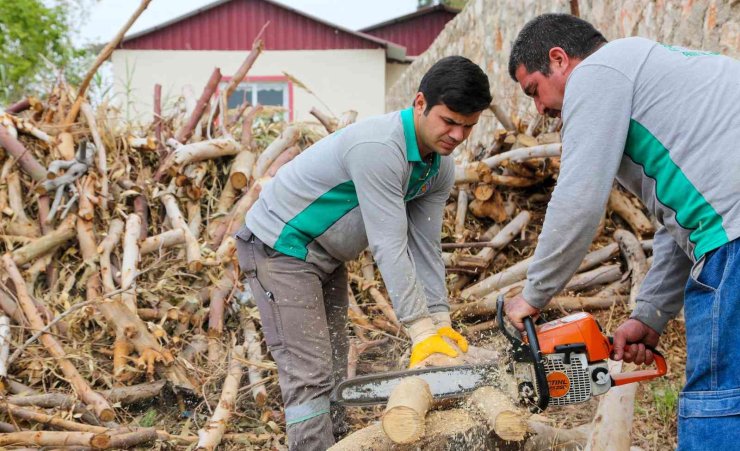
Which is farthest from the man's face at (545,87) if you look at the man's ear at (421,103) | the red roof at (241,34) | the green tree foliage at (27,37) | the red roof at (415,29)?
the green tree foliage at (27,37)

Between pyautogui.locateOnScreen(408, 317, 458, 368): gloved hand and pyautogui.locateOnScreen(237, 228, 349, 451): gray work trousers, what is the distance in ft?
1.84

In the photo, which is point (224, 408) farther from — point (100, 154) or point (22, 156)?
point (22, 156)

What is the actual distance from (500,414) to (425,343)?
0.37 metres

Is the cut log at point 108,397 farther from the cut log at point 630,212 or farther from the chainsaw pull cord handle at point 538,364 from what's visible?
the cut log at point 630,212

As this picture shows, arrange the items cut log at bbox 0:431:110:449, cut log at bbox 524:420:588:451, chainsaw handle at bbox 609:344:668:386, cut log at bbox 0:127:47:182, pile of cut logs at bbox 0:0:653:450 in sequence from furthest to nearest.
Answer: cut log at bbox 0:127:47:182, pile of cut logs at bbox 0:0:653:450, cut log at bbox 0:431:110:449, cut log at bbox 524:420:588:451, chainsaw handle at bbox 609:344:668:386

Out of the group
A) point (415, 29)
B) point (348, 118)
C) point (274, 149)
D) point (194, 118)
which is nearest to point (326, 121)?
point (348, 118)

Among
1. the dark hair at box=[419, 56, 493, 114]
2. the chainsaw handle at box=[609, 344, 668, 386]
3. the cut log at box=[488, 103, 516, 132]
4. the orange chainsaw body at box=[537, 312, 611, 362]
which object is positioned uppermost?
the dark hair at box=[419, 56, 493, 114]

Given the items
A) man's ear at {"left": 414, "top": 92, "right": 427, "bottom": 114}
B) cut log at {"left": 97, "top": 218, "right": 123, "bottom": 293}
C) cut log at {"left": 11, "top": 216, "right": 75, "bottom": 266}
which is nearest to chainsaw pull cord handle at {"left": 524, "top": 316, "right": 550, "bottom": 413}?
man's ear at {"left": 414, "top": 92, "right": 427, "bottom": 114}

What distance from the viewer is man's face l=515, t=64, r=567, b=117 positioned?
223 cm

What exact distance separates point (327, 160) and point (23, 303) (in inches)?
96.2

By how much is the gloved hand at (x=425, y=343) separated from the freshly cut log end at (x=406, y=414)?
8.0 inches

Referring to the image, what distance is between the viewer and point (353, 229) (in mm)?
2871

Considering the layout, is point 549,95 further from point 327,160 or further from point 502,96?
point 502,96

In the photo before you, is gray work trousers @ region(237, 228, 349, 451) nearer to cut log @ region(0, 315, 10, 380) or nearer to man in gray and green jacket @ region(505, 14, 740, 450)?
man in gray and green jacket @ region(505, 14, 740, 450)
